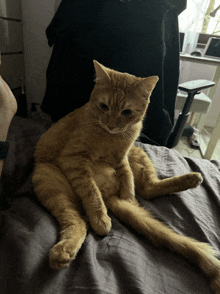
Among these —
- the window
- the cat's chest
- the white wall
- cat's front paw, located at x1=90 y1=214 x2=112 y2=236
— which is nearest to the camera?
cat's front paw, located at x1=90 y1=214 x2=112 y2=236

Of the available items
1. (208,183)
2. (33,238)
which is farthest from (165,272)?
(208,183)

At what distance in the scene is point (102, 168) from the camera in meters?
0.95

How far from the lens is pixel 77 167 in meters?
0.87

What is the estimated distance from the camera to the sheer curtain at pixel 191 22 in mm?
2473

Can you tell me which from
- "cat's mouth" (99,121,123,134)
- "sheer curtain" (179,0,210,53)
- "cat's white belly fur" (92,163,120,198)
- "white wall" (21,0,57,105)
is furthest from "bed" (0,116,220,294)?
"sheer curtain" (179,0,210,53)

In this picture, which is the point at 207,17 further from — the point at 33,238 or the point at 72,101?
the point at 33,238

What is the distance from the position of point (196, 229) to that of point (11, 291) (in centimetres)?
65

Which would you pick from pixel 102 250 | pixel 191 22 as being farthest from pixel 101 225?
pixel 191 22

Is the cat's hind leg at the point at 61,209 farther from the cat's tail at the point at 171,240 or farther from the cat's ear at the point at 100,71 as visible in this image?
the cat's ear at the point at 100,71

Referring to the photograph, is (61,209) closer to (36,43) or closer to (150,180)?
(150,180)

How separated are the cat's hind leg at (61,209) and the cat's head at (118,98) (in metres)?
0.35

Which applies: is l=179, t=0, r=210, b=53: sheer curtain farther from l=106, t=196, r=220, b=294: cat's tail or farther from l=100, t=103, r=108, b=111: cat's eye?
l=106, t=196, r=220, b=294: cat's tail

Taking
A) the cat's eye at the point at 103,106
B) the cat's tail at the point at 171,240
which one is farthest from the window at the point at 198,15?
the cat's tail at the point at 171,240

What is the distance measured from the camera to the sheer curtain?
2.47m
